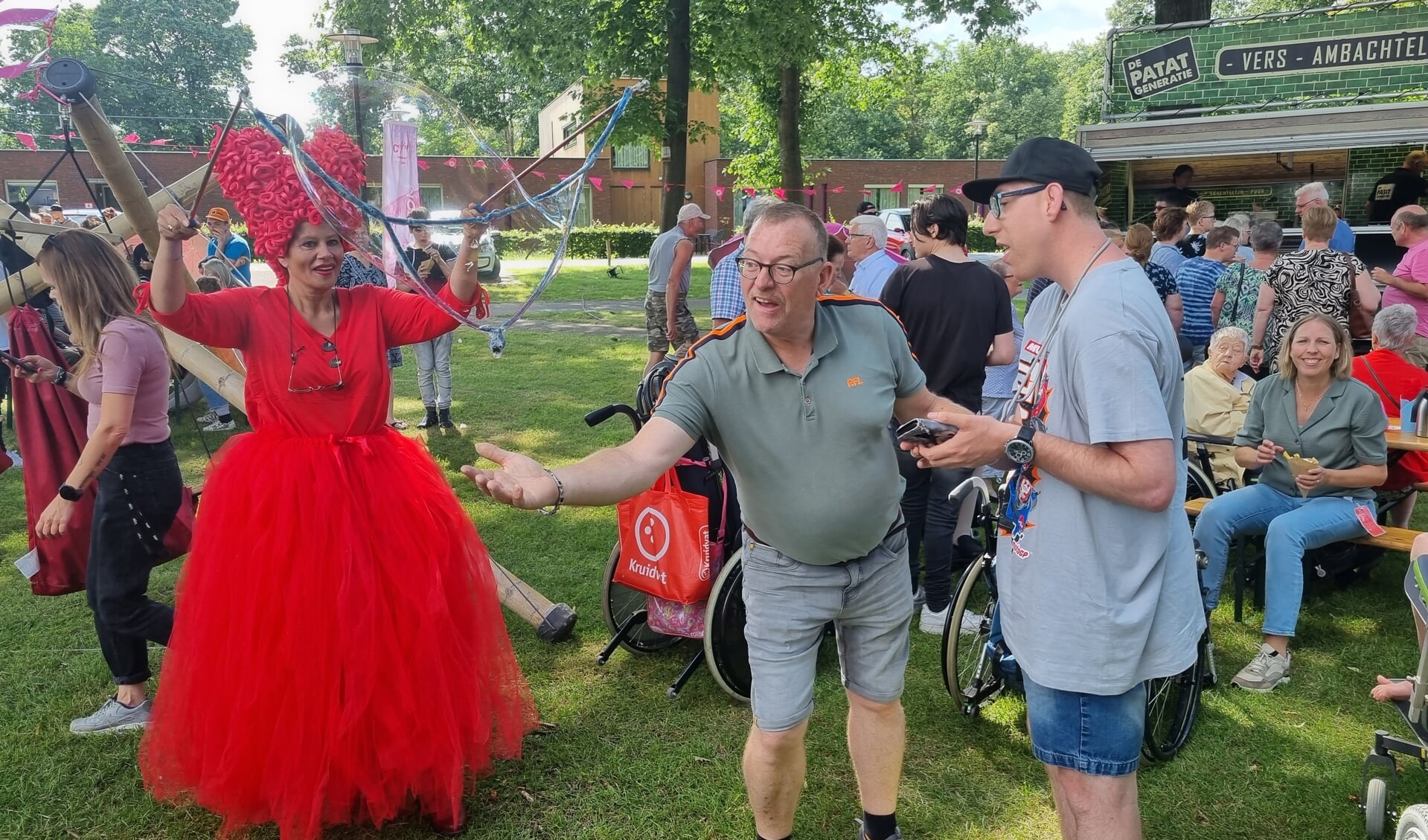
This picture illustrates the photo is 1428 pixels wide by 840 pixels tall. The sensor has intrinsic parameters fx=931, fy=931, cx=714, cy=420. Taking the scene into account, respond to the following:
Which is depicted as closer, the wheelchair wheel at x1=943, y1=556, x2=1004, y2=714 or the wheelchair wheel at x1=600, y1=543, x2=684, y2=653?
the wheelchair wheel at x1=943, y1=556, x2=1004, y2=714

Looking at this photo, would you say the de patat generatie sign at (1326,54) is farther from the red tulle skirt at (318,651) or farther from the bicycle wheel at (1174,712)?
the red tulle skirt at (318,651)

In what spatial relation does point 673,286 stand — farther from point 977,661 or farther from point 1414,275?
point 1414,275

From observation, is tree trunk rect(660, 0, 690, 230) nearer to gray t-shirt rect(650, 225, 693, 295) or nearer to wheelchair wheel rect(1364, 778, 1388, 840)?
gray t-shirt rect(650, 225, 693, 295)

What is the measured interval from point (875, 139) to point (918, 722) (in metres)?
64.3

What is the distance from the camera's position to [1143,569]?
79.4 inches

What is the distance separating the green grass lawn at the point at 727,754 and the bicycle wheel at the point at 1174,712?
7 cm

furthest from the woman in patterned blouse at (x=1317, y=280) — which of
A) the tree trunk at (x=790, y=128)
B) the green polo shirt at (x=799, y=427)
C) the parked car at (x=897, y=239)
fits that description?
the tree trunk at (x=790, y=128)

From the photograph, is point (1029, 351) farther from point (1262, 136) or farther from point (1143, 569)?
point (1262, 136)

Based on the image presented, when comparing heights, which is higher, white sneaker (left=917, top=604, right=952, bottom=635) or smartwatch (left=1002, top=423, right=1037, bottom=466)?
smartwatch (left=1002, top=423, right=1037, bottom=466)

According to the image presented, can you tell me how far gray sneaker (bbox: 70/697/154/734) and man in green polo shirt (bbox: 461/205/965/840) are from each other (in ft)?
8.65

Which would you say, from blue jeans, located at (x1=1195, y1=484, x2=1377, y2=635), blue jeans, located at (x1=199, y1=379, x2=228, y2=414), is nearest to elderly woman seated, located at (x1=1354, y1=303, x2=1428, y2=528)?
blue jeans, located at (x1=1195, y1=484, x2=1377, y2=635)

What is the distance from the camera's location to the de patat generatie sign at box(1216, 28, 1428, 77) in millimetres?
10438

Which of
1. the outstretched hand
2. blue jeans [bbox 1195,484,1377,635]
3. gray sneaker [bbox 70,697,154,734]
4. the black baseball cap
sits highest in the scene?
the black baseball cap

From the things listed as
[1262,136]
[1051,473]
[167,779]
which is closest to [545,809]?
[167,779]
